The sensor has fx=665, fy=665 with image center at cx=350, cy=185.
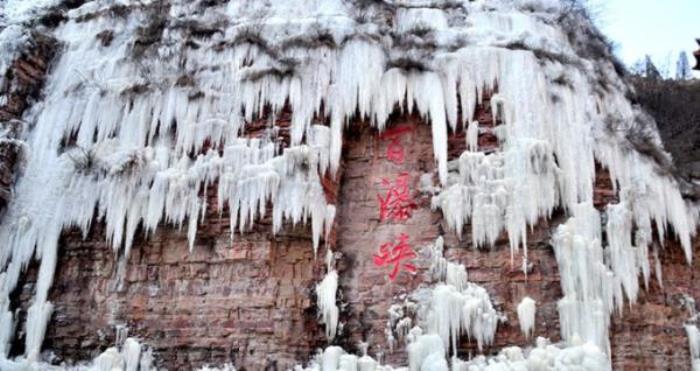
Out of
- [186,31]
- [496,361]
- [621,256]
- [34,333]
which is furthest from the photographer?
[186,31]

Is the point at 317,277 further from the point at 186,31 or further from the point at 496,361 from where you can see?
the point at 186,31

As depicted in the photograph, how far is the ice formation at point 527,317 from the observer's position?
7051mm

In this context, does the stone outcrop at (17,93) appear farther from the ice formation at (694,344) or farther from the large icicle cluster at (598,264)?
the ice formation at (694,344)

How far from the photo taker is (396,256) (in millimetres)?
7785

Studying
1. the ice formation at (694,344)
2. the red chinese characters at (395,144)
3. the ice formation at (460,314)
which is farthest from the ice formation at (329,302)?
the ice formation at (694,344)

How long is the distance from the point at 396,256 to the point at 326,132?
1.70 metres

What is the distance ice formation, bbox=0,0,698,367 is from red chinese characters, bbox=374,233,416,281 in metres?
0.51

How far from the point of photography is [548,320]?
7129 millimetres

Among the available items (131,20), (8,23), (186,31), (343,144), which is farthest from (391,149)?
(8,23)

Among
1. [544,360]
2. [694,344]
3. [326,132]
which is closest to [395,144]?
[326,132]

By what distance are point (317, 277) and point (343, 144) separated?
1688 mm

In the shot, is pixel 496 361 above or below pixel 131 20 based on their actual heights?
below

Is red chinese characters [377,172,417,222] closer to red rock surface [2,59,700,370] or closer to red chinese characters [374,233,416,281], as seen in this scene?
red rock surface [2,59,700,370]

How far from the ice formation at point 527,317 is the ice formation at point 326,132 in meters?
0.34
